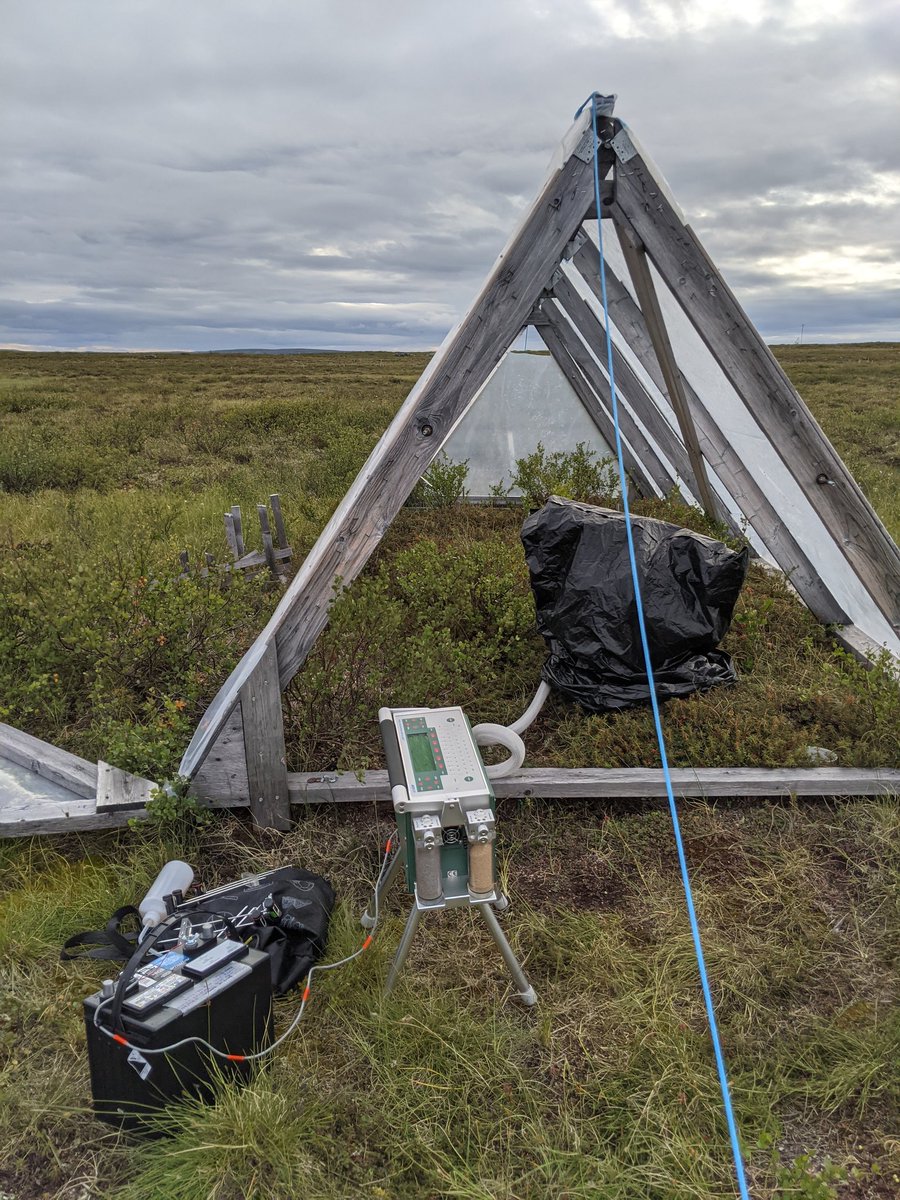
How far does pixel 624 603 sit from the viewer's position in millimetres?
3996

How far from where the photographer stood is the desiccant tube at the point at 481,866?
2215 mm

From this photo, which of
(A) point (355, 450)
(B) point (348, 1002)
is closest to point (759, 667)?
(B) point (348, 1002)

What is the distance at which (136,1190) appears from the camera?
2.00 m

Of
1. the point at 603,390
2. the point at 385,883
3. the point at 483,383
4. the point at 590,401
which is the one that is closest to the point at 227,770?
the point at 385,883

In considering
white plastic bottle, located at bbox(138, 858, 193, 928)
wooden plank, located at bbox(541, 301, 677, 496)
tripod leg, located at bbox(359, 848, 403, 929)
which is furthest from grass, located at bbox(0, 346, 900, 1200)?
wooden plank, located at bbox(541, 301, 677, 496)

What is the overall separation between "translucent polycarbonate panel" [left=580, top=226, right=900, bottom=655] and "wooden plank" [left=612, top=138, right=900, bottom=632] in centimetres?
35

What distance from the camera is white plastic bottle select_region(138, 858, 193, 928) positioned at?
2.56m

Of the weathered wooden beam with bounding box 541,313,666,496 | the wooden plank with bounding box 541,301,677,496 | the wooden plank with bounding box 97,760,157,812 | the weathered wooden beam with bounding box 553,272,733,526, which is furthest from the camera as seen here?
the weathered wooden beam with bounding box 541,313,666,496

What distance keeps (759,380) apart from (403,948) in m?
2.81

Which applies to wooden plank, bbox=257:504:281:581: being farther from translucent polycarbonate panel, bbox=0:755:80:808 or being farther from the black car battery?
the black car battery

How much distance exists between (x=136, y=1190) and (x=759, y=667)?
374 cm

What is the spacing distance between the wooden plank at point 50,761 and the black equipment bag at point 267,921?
900mm

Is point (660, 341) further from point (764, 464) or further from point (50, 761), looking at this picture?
point (50, 761)

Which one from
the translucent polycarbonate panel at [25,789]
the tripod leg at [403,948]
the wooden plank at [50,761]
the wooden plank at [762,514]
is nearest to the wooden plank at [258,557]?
the wooden plank at [50,761]
